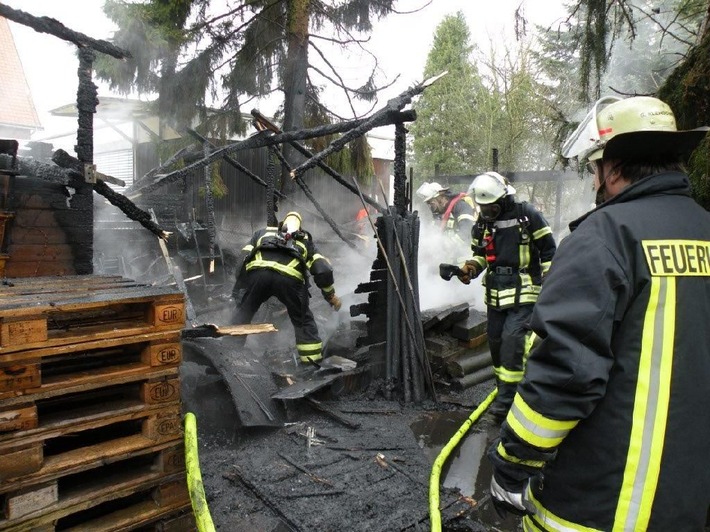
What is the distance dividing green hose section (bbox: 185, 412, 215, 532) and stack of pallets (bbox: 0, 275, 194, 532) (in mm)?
75

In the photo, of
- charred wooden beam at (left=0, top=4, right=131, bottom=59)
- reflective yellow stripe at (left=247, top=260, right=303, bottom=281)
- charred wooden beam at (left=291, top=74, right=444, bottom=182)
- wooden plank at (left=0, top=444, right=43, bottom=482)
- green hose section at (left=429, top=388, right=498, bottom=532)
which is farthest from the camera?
reflective yellow stripe at (left=247, top=260, right=303, bottom=281)

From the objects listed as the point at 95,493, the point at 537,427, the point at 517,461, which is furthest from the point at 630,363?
the point at 95,493

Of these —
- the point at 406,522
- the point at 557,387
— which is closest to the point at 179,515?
the point at 406,522

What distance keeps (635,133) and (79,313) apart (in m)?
2.58

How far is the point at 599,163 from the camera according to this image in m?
1.85

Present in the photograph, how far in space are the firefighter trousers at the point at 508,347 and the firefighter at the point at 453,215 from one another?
231cm

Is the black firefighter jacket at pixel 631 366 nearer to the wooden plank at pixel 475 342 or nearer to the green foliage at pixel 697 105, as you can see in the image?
the green foliage at pixel 697 105

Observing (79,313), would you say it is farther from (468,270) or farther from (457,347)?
(457,347)

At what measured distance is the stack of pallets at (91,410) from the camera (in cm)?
203

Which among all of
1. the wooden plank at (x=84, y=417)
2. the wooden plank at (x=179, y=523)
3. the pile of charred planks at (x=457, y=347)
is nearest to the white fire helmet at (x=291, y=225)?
the pile of charred planks at (x=457, y=347)

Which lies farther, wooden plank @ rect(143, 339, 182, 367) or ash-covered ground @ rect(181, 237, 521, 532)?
ash-covered ground @ rect(181, 237, 521, 532)

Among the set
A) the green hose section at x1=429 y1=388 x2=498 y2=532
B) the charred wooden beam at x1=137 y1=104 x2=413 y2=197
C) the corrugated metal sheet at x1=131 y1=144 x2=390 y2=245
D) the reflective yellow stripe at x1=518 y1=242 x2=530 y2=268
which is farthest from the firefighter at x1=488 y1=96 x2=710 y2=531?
the corrugated metal sheet at x1=131 y1=144 x2=390 y2=245

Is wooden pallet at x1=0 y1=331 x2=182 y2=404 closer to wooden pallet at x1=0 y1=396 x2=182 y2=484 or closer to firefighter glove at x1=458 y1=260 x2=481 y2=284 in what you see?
wooden pallet at x1=0 y1=396 x2=182 y2=484

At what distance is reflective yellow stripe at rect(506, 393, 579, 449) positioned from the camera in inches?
59.9
